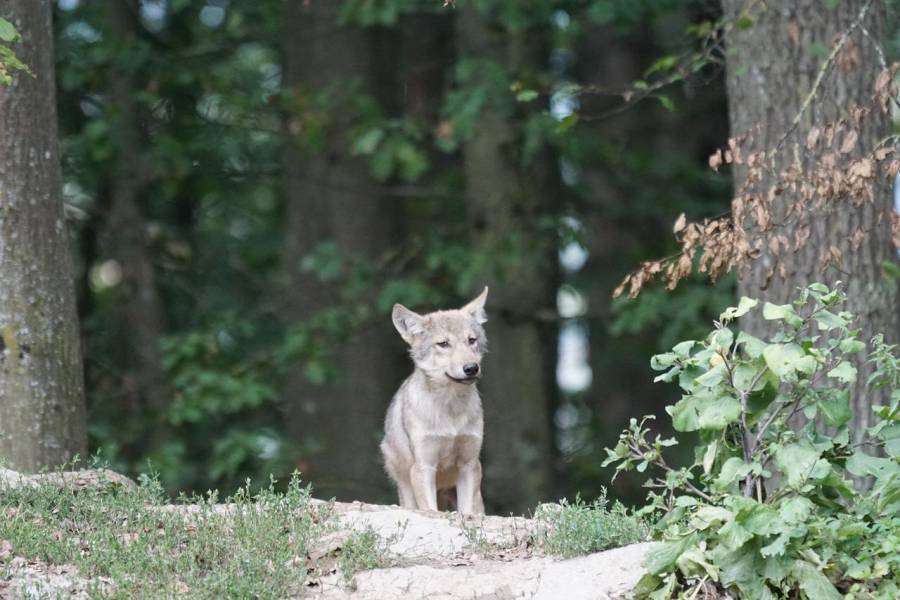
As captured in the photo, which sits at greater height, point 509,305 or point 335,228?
point 335,228

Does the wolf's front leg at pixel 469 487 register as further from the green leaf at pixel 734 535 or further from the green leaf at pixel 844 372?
the green leaf at pixel 844 372

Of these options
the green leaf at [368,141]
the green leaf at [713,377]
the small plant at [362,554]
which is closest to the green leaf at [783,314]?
the green leaf at [713,377]

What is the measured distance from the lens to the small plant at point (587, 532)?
7.34 m

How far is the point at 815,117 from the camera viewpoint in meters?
10.5

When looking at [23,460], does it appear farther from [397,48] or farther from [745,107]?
[397,48]

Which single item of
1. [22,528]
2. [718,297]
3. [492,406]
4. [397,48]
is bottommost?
[22,528]

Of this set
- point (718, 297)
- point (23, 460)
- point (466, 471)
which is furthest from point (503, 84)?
point (23, 460)

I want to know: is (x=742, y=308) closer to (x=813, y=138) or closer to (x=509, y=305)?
(x=813, y=138)

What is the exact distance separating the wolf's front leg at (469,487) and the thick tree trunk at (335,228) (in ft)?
20.8

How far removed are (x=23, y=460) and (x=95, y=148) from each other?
822 cm

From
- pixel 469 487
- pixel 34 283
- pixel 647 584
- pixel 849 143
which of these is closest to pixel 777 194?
pixel 849 143

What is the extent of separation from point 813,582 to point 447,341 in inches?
187

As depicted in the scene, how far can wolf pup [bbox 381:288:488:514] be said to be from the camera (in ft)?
34.4

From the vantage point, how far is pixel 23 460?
9414mm
